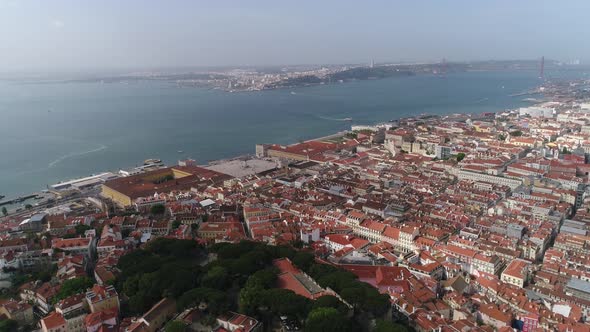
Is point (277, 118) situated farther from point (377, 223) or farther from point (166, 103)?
point (377, 223)

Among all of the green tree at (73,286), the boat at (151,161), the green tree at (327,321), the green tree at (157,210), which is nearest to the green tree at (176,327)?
the green tree at (327,321)

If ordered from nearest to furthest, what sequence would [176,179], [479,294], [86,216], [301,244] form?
[479,294]
[301,244]
[86,216]
[176,179]

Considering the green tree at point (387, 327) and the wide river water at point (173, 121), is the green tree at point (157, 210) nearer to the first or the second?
the green tree at point (387, 327)

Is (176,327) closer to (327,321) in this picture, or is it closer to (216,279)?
(216,279)

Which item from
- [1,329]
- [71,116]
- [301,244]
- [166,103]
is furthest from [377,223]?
[166,103]

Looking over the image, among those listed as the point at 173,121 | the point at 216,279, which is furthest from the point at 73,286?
the point at 173,121

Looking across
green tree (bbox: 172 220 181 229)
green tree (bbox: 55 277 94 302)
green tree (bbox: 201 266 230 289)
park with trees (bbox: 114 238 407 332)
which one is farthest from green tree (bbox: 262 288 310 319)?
green tree (bbox: 172 220 181 229)
